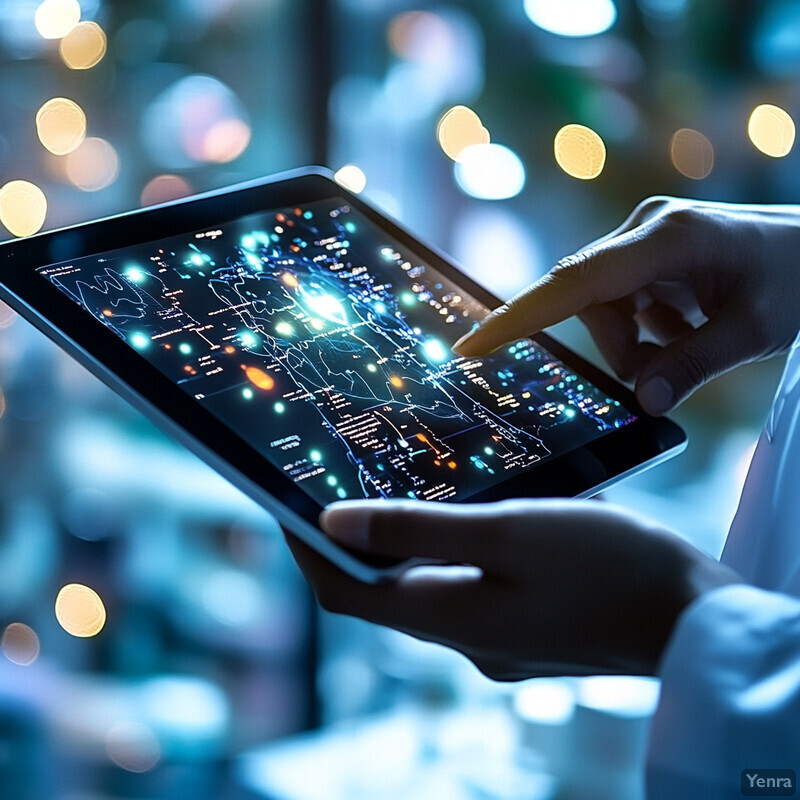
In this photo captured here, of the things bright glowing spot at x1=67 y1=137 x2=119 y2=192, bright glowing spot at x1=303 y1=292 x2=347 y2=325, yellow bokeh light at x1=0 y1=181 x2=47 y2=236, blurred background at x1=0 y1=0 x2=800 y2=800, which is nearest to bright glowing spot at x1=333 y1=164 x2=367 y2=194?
blurred background at x1=0 y1=0 x2=800 y2=800

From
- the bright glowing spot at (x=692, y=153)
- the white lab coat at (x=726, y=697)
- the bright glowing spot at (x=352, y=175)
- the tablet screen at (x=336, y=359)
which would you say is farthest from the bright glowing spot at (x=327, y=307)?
the bright glowing spot at (x=692, y=153)

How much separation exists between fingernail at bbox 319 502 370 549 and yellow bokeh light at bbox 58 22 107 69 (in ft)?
3.19

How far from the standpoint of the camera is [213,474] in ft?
4.92

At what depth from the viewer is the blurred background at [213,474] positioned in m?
1.38

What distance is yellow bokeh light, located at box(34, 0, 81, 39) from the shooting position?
1.27m

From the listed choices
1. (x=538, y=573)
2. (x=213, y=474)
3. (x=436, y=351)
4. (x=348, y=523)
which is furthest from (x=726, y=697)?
(x=213, y=474)

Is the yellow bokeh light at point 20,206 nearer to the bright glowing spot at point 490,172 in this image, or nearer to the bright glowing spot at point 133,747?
the bright glowing spot at point 490,172

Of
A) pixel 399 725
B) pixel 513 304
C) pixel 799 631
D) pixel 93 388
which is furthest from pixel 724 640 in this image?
pixel 399 725

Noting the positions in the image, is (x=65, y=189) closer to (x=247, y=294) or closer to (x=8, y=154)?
(x=8, y=154)

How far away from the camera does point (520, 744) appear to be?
5.25 feet

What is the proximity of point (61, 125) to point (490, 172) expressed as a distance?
640 mm

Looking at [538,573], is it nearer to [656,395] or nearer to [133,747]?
[656,395]

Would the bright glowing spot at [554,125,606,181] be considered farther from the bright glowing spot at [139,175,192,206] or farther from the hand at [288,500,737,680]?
the hand at [288,500,737,680]

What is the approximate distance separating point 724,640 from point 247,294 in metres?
0.41
